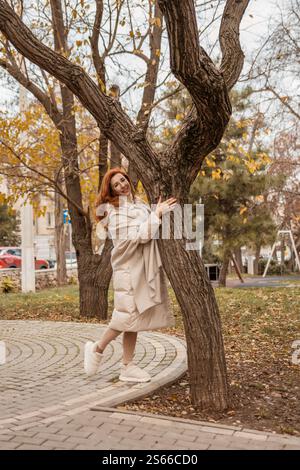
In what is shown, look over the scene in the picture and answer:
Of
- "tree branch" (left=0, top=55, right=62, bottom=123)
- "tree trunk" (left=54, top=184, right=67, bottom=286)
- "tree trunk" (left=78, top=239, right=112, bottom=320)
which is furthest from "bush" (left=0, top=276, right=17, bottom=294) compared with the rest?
"tree branch" (left=0, top=55, right=62, bottom=123)

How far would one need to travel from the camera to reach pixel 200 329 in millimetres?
4949

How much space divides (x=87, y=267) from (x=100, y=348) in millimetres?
5457

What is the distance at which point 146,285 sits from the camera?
5.37 meters

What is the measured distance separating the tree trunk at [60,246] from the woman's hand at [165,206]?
20.1m

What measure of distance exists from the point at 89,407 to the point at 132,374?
0.99 metres

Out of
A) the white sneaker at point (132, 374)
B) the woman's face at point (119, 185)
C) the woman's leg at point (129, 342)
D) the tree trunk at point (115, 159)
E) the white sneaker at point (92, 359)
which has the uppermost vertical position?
the tree trunk at point (115, 159)

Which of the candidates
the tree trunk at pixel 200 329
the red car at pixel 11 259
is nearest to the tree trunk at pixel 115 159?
the tree trunk at pixel 200 329

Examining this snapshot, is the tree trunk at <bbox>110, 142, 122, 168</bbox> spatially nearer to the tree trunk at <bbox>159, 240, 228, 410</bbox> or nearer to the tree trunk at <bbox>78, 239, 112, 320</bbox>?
the tree trunk at <bbox>78, 239, 112, 320</bbox>

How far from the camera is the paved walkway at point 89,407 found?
4.04 m

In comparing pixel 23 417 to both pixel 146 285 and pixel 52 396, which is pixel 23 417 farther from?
pixel 146 285

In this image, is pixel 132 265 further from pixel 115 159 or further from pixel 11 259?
pixel 11 259

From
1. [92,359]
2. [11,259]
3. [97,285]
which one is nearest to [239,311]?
[97,285]

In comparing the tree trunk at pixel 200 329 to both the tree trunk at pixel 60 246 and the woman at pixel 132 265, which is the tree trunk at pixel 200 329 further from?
the tree trunk at pixel 60 246
